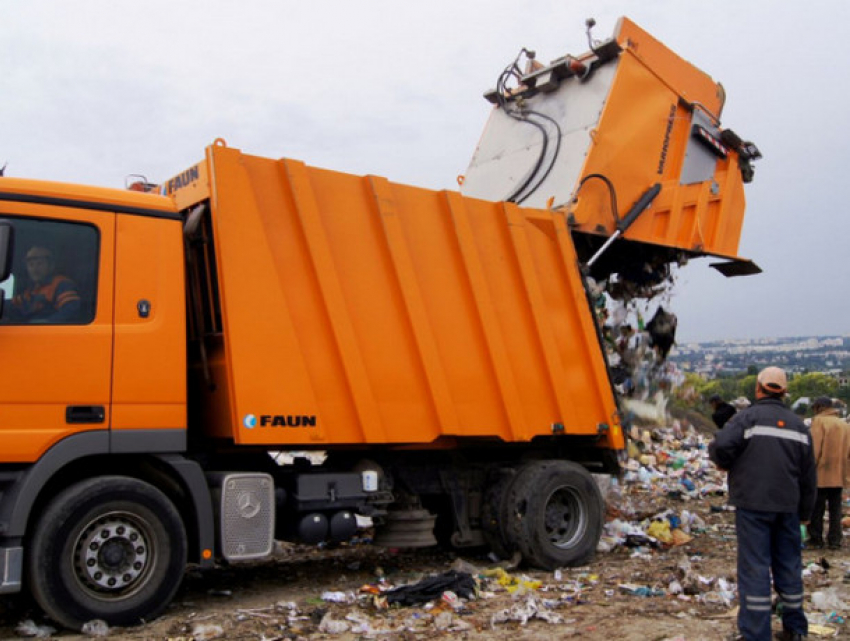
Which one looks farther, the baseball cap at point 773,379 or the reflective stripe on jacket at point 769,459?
the baseball cap at point 773,379

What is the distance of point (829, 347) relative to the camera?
172 feet

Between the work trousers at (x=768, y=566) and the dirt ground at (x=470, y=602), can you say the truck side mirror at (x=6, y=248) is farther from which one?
the work trousers at (x=768, y=566)

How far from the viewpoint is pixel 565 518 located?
6.40m

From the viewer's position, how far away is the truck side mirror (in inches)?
160

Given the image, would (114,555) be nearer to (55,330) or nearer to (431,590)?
(55,330)

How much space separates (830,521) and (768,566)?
11.6 feet

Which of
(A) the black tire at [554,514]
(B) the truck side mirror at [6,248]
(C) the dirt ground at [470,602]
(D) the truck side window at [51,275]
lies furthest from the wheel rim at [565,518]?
(B) the truck side mirror at [6,248]

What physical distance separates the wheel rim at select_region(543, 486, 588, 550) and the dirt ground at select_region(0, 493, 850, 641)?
0.79 ft

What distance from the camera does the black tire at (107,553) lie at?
4180 mm

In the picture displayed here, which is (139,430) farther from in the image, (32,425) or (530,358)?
(530,358)

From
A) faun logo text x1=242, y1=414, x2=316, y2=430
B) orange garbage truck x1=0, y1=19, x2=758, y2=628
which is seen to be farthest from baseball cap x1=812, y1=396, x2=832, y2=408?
faun logo text x1=242, y1=414, x2=316, y2=430

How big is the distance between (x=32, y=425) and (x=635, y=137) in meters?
5.05

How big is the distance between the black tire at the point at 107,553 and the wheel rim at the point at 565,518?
279 centimetres

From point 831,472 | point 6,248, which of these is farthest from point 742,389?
point 6,248
